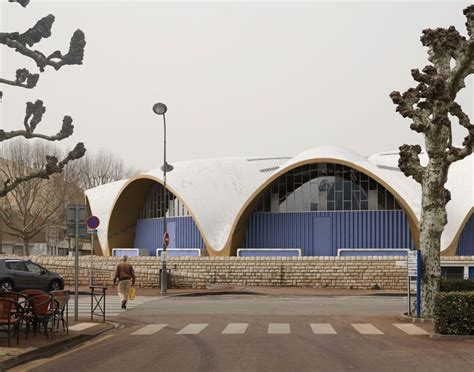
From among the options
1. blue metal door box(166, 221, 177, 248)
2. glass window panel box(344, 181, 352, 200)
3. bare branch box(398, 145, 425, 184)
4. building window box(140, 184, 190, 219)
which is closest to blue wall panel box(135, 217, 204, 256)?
blue metal door box(166, 221, 177, 248)

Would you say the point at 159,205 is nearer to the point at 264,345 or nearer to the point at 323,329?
the point at 323,329

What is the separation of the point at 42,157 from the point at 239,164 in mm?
15736

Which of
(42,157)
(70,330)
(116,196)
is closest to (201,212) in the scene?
(116,196)

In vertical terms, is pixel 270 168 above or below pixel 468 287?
above

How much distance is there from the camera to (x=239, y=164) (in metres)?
52.2

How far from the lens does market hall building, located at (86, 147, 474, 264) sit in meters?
43.6

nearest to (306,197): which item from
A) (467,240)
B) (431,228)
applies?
(467,240)

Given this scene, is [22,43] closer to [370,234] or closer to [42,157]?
[370,234]

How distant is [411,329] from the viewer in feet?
55.2

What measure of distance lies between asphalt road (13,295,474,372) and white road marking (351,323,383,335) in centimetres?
2

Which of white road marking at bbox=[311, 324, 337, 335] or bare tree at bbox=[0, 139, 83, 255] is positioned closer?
white road marking at bbox=[311, 324, 337, 335]

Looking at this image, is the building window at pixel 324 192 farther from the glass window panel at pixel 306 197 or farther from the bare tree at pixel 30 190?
the bare tree at pixel 30 190

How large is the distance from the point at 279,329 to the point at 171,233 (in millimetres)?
35064

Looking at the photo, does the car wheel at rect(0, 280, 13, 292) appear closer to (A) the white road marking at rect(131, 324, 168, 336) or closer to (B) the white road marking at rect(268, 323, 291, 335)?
(A) the white road marking at rect(131, 324, 168, 336)
